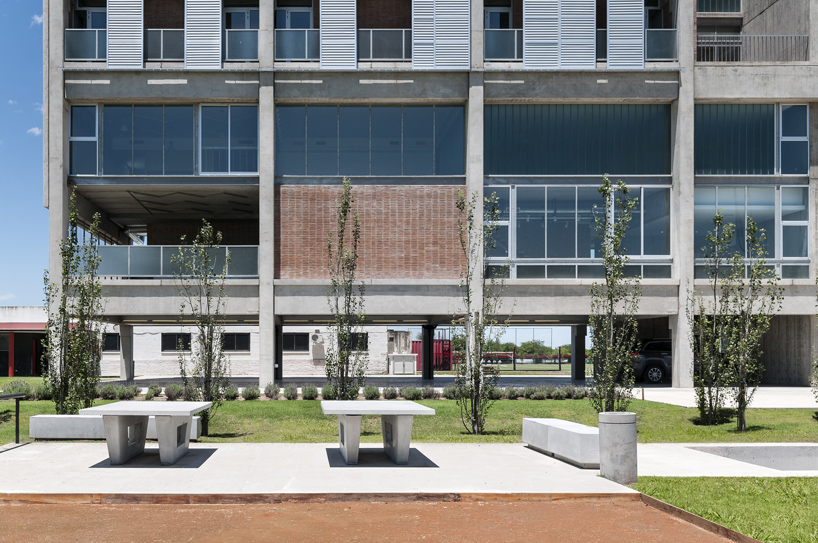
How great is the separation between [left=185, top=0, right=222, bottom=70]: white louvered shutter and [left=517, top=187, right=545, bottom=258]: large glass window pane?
39.0ft

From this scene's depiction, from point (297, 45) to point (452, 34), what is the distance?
5600mm

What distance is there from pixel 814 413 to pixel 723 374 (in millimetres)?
3888

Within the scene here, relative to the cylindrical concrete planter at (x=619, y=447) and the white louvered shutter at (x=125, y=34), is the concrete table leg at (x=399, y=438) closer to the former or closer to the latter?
the cylindrical concrete planter at (x=619, y=447)

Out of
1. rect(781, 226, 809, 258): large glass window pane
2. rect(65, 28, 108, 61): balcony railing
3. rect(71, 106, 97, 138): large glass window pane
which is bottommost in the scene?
rect(781, 226, 809, 258): large glass window pane

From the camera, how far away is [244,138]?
28109mm

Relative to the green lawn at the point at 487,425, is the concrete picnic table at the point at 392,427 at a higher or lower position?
higher

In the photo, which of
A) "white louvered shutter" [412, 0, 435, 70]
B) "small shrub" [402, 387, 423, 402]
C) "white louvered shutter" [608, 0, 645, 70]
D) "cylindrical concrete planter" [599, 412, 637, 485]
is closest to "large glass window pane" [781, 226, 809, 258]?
"white louvered shutter" [608, 0, 645, 70]

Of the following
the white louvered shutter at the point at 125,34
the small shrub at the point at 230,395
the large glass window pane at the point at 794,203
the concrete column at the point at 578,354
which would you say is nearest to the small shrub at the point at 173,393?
the small shrub at the point at 230,395

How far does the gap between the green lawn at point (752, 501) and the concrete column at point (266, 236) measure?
1830cm

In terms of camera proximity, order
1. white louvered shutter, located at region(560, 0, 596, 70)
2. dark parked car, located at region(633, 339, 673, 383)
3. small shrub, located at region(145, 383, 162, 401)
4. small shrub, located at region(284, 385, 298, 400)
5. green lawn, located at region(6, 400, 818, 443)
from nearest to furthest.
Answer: green lawn, located at region(6, 400, 818, 443) < small shrub, located at region(145, 383, 162, 401) < small shrub, located at region(284, 385, 298, 400) < white louvered shutter, located at region(560, 0, 596, 70) < dark parked car, located at region(633, 339, 673, 383)

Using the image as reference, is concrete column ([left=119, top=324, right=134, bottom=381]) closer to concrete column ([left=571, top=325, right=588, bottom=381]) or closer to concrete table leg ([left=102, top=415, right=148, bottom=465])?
concrete column ([left=571, top=325, right=588, bottom=381])

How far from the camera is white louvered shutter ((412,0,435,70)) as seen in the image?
27.8 metres

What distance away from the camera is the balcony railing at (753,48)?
2991cm

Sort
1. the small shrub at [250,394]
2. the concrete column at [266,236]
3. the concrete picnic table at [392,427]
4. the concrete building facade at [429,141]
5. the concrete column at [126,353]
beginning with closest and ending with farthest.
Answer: the concrete picnic table at [392,427] → the small shrub at [250,394] → the concrete column at [266,236] → the concrete building facade at [429,141] → the concrete column at [126,353]
